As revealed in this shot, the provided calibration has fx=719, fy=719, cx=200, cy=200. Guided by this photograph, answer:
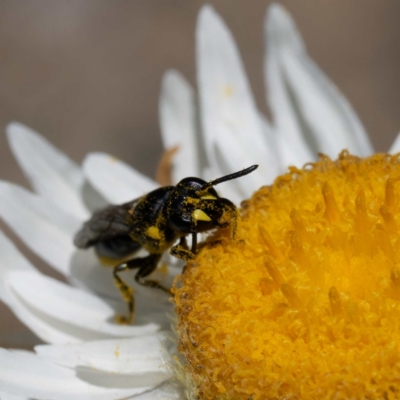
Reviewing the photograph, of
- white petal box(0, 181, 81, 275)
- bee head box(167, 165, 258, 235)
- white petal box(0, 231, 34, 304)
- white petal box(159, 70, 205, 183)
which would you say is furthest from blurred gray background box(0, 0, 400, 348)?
bee head box(167, 165, 258, 235)

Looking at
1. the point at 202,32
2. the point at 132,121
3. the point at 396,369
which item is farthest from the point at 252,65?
the point at 396,369

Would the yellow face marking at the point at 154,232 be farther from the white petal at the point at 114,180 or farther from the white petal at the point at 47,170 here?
the white petal at the point at 47,170

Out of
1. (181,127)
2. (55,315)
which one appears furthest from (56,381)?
(181,127)

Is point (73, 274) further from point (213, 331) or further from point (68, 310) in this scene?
point (213, 331)

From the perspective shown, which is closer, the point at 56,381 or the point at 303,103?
the point at 56,381

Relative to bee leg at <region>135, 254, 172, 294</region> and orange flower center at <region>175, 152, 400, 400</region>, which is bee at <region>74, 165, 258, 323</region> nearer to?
bee leg at <region>135, 254, 172, 294</region>

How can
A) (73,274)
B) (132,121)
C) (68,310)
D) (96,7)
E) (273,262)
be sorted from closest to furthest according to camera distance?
(273,262) → (68,310) → (73,274) → (132,121) → (96,7)

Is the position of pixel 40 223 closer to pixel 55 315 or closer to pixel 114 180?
pixel 114 180
